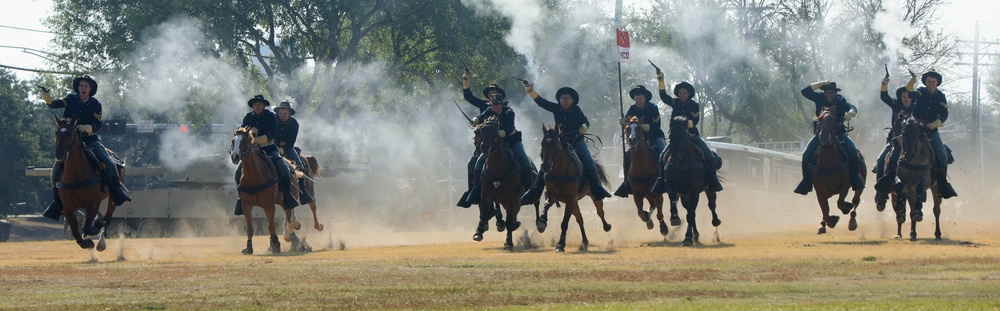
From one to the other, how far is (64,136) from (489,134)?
7633mm

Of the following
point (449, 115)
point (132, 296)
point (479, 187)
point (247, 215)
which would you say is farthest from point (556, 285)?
point (449, 115)

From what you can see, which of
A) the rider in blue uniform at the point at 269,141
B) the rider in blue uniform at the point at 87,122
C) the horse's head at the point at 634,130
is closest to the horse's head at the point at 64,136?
the rider in blue uniform at the point at 87,122

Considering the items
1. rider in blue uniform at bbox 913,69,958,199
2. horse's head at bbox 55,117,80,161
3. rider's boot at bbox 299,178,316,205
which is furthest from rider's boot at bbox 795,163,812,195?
horse's head at bbox 55,117,80,161

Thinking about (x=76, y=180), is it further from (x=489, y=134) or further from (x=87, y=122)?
(x=489, y=134)

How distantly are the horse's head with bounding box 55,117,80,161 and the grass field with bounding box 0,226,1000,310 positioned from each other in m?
1.93

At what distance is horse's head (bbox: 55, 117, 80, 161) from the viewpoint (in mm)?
23156

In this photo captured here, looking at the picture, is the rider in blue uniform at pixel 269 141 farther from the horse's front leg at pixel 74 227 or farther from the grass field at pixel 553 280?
the horse's front leg at pixel 74 227

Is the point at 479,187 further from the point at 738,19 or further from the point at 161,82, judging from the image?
the point at 738,19

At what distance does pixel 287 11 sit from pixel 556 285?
49285 millimetres

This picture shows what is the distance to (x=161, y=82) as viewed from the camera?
193ft

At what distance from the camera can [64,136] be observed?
76.2ft

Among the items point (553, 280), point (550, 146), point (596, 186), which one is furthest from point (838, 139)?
point (553, 280)

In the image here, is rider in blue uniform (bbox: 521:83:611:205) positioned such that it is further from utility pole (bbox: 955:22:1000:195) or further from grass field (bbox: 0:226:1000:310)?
utility pole (bbox: 955:22:1000:195)

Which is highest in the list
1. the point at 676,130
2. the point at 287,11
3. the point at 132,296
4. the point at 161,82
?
the point at 287,11
